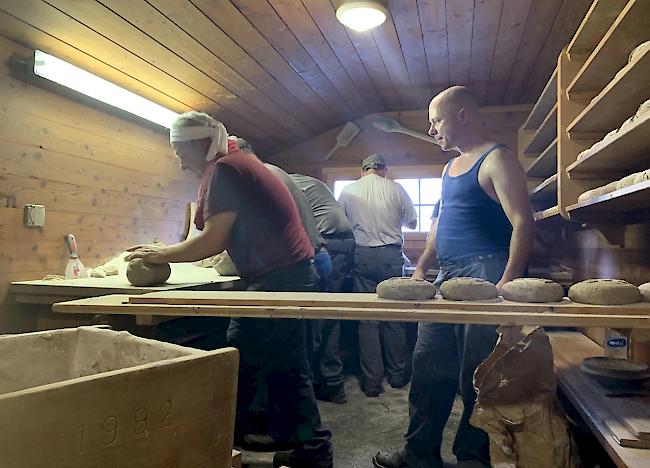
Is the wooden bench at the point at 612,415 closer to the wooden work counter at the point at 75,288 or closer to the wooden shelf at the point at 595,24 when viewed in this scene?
the wooden shelf at the point at 595,24

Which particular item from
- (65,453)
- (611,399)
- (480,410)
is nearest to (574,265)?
(611,399)

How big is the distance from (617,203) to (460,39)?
1.68m

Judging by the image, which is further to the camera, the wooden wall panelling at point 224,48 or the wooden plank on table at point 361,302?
the wooden wall panelling at point 224,48

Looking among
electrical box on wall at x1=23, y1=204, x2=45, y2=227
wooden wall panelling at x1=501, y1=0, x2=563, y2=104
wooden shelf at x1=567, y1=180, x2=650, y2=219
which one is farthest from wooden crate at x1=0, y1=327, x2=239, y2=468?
wooden wall panelling at x1=501, y1=0, x2=563, y2=104

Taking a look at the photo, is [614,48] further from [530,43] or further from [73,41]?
[73,41]

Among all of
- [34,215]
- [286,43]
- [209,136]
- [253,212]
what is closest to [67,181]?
[34,215]

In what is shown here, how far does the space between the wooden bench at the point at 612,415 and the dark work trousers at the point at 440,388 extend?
0.34 metres

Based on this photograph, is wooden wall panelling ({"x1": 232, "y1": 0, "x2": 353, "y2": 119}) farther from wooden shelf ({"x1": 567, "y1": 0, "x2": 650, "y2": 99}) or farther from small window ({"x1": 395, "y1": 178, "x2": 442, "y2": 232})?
wooden shelf ({"x1": 567, "y1": 0, "x2": 650, "y2": 99})

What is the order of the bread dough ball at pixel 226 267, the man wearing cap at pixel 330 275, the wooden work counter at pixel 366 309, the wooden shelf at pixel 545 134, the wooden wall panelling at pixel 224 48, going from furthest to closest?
the man wearing cap at pixel 330 275 < the wooden shelf at pixel 545 134 < the bread dough ball at pixel 226 267 < the wooden wall panelling at pixel 224 48 < the wooden work counter at pixel 366 309

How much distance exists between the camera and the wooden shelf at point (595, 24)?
1710mm

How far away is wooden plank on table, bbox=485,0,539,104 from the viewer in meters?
2.57

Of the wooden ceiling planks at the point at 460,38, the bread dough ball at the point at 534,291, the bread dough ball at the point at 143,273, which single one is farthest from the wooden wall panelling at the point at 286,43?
the bread dough ball at the point at 534,291

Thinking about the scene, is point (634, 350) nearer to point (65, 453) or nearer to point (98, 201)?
point (65, 453)

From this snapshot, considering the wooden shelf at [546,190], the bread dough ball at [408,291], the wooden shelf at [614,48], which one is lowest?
the bread dough ball at [408,291]
